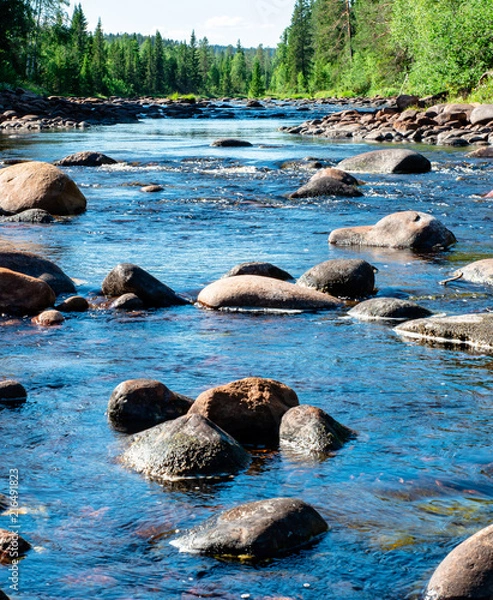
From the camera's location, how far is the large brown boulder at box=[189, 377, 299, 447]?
511 cm

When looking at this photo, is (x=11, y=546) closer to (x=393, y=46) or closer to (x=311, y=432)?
(x=311, y=432)

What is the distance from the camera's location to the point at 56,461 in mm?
4781

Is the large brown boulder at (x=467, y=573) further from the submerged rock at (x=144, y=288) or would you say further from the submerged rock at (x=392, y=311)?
the submerged rock at (x=144, y=288)

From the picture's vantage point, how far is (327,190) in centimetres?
1577

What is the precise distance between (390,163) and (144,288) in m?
11.7

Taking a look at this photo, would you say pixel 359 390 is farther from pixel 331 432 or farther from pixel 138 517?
pixel 138 517

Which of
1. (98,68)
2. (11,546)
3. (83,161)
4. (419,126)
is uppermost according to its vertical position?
(98,68)

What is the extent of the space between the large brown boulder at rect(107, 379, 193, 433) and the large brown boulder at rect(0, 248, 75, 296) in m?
3.60

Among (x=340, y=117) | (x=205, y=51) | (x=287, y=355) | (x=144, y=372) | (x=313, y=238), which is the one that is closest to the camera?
(x=144, y=372)

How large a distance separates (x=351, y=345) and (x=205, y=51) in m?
149

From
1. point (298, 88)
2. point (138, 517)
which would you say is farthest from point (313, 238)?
point (298, 88)

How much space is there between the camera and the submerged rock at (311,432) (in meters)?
4.90

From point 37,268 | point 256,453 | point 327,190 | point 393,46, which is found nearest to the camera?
point 256,453

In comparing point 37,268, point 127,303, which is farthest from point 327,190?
point 127,303
